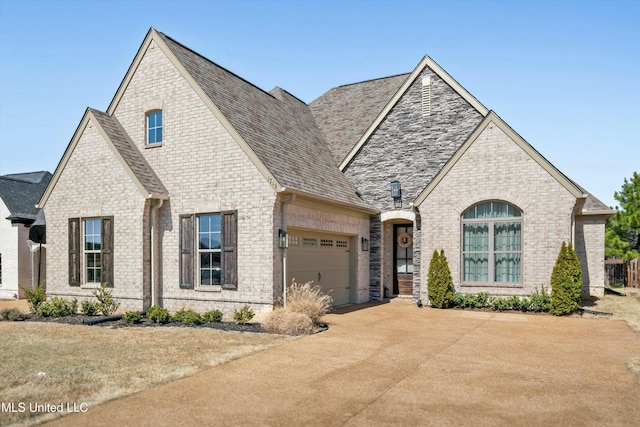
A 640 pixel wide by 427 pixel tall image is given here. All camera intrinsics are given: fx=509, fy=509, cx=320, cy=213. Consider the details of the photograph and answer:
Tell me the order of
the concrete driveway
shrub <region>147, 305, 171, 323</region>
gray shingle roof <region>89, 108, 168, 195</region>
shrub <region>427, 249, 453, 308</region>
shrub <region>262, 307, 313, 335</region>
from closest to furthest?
the concrete driveway → shrub <region>262, 307, 313, 335</region> → shrub <region>147, 305, 171, 323</region> → gray shingle roof <region>89, 108, 168, 195</region> → shrub <region>427, 249, 453, 308</region>

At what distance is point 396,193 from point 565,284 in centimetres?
620

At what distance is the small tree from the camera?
1385 centimetres

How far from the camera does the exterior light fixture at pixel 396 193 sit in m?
17.8

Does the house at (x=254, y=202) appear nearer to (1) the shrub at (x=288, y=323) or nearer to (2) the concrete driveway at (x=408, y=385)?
(1) the shrub at (x=288, y=323)

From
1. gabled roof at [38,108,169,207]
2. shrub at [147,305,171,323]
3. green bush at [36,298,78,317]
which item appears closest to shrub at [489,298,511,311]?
shrub at [147,305,171,323]

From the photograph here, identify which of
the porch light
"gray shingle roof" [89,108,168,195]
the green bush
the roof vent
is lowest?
the green bush

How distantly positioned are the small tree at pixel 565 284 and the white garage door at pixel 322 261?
6282 millimetres

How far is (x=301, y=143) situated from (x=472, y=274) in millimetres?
6966

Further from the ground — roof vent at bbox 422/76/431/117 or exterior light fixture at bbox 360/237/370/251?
roof vent at bbox 422/76/431/117

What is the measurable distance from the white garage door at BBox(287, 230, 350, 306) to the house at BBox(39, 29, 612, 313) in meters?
0.06

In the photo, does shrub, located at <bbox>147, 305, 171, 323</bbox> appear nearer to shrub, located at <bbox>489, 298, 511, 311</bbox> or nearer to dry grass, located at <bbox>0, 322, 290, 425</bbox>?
dry grass, located at <bbox>0, 322, 290, 425</bbox>

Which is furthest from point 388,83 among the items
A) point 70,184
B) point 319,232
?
point 70,184

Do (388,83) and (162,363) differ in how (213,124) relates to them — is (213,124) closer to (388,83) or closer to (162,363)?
(162,363)

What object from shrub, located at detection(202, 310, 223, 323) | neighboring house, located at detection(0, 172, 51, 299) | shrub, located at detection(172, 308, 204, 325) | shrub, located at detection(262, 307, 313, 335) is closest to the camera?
shrub, located at detection(262, 307, 313, 335)
